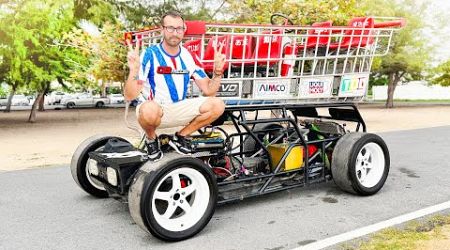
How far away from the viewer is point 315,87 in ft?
17.6

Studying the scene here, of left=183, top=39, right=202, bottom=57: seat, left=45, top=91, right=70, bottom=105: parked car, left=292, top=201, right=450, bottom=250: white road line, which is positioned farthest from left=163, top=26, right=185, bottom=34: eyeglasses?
left=45, top=91, right=70, bottom=105: parked car

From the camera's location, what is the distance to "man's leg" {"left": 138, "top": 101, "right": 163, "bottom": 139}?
13.4 ft

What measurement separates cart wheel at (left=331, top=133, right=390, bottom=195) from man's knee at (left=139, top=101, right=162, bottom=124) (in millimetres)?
2305

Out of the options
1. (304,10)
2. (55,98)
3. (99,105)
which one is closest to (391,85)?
(304,10)

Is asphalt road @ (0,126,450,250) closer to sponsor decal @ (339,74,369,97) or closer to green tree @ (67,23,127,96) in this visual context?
sponsor decal @ (339,74,369,97)

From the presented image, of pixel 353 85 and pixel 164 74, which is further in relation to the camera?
pixel 353 85

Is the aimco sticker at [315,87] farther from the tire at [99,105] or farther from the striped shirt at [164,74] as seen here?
the tire at [99,105]

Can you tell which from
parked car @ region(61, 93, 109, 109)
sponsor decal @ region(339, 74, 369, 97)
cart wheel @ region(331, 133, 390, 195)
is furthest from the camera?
parked car @ region(61, 93, 109, 109)

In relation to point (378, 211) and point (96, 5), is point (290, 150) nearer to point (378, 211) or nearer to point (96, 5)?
point (378, 211)

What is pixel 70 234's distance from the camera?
4207 mm

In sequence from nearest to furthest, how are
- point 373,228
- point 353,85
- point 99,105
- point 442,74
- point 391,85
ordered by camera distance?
1. point 373,228
2. point 353,85
3. point 391,85
4. point 442,74
5. point 99,105

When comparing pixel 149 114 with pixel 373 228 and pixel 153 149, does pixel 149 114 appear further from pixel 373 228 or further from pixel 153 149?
pixel 373 228

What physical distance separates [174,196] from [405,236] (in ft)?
6.97

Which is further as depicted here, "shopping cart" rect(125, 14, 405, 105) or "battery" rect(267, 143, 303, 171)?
"battery" rect(267, 143, 303, 171)
